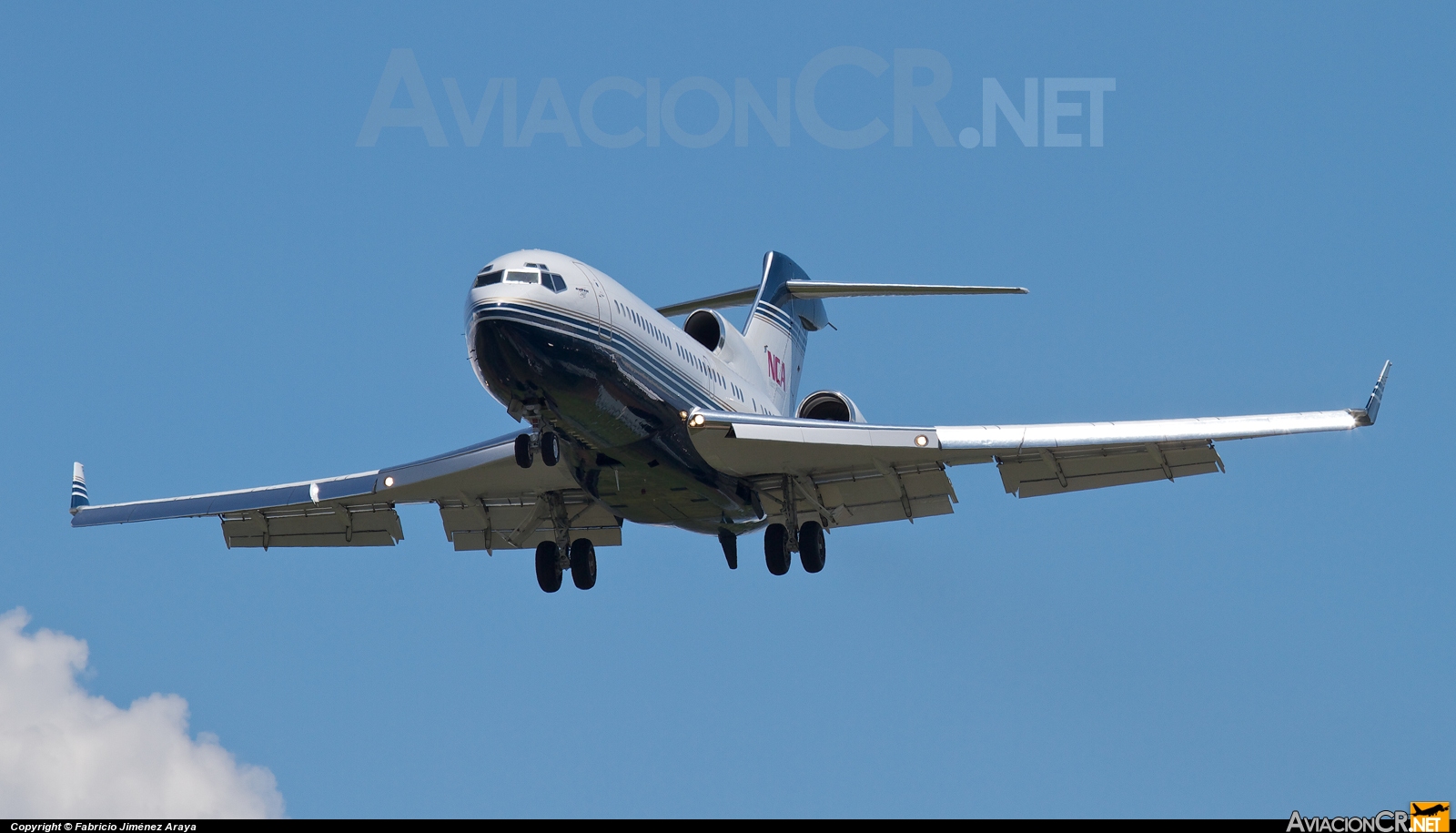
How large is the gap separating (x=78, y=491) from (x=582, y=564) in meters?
9.84

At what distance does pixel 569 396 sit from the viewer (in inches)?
924

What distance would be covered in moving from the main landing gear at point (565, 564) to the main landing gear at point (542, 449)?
14.8ft

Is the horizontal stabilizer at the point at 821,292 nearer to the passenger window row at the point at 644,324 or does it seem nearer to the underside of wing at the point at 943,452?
the underside of wing at the point at 943,452

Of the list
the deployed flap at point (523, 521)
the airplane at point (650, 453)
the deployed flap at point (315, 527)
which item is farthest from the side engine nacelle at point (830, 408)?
the deployed flap at point (315, 527)

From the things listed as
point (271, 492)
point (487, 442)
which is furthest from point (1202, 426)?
point (271, 492)

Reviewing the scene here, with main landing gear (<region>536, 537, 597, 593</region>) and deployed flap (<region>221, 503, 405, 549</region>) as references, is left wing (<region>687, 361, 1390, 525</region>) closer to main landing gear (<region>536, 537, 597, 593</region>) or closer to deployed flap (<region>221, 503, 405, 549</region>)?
main landing gear (<region>536, 537, 597, 593</region>)

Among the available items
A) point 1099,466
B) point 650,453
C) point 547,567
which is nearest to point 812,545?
point 650,453

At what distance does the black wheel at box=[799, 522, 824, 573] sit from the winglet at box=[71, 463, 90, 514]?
44.1 ft

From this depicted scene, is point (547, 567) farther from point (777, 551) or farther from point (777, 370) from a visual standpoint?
point (777, 370)

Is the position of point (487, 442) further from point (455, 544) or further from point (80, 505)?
point (80, 505)

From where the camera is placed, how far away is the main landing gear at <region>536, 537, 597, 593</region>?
28.5 meters

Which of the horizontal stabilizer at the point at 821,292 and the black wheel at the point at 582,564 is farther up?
the horizontal stabilizer at the point at 821,292

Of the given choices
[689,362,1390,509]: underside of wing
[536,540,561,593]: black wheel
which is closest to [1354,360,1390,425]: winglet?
[689,362,1390,509]: underside of wing

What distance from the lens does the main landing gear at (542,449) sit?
2402cm
